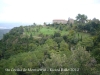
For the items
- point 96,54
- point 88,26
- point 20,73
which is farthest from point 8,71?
point 88,26

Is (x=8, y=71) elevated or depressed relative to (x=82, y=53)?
depressed

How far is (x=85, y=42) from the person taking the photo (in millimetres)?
29250

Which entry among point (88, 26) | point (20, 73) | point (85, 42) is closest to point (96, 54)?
point (85, 42)

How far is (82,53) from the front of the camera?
15.3 metres

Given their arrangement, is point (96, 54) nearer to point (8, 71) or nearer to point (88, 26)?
point (8, 71)

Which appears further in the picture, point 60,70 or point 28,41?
point 28,41

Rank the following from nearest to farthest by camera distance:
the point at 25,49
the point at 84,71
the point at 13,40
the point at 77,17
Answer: the point at 84,71 < the point at 25,49 < the point at 13,40 < the point at 77,17

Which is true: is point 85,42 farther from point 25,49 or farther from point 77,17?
point 77,17

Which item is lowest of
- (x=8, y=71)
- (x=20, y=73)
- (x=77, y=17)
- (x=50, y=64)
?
(x=20, y=73)

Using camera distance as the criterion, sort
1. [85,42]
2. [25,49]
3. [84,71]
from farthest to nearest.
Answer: [25,49] < [85,42] < [84,71]

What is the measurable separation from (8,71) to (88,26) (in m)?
30.7

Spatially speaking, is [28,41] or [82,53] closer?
[82,53]

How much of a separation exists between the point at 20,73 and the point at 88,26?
27.3 m

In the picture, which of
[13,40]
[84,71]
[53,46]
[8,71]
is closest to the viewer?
[84,71]
